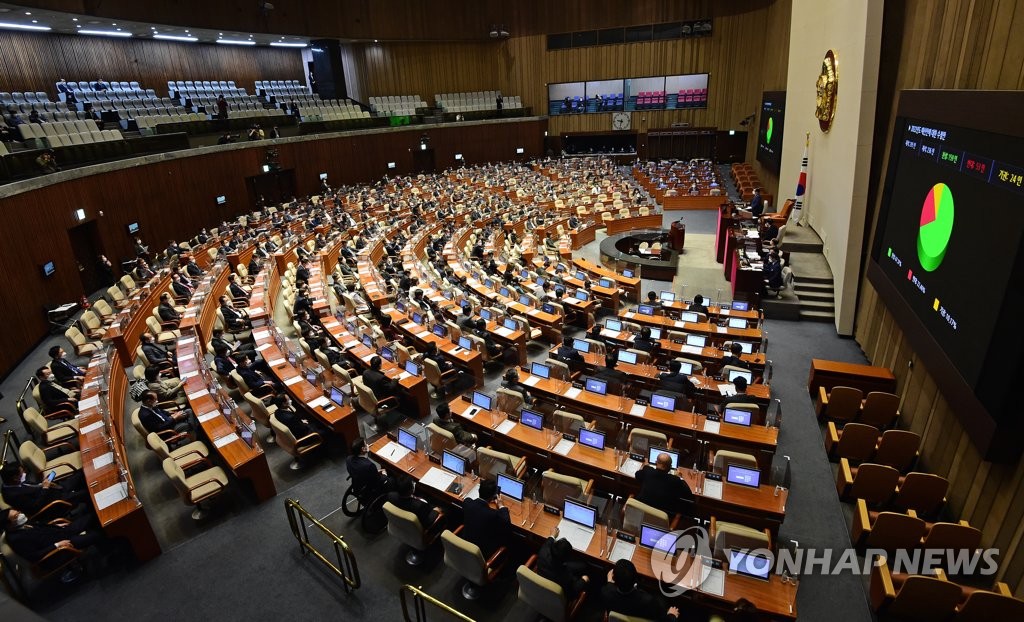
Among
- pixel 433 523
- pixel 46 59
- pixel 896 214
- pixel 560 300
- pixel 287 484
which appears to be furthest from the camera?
pixel 46 59

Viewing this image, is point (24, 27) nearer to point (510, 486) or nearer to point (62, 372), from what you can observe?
point (62, 372)

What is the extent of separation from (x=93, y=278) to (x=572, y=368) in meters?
15.7

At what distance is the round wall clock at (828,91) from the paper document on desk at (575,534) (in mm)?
12804

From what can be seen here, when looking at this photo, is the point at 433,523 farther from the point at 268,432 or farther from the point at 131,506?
the point at 268,432

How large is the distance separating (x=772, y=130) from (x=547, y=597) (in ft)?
80.2

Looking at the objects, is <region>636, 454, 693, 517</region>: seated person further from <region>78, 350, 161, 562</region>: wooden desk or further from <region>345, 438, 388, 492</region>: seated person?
<region>78, 350, 161, 562</region>: wooden desk

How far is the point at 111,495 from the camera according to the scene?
6.36m

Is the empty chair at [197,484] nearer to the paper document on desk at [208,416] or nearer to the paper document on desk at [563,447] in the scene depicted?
the paper document on desk at [208,416]

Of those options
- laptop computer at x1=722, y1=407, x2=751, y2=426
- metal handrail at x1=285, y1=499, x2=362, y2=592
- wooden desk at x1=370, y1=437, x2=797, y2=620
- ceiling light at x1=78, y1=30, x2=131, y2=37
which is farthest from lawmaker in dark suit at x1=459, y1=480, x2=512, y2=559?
ceiling light at x1=78, y1=30, x2=131, y2=37

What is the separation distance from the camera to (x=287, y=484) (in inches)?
301

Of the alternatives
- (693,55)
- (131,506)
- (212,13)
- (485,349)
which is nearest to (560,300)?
(485,349)

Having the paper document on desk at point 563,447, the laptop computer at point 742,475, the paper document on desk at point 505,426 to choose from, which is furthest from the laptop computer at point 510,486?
the laptop computer at point 742,475

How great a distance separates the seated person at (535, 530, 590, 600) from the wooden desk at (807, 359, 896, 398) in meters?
6.47

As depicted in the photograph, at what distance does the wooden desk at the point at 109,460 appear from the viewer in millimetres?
6094
